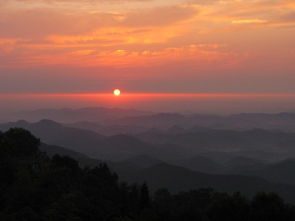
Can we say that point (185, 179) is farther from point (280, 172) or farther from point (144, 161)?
point (280, 172)

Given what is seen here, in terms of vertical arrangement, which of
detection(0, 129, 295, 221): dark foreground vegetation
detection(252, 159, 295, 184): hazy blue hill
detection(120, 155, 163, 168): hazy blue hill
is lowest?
detection(252, 159, 295, 184): hazy blue hill

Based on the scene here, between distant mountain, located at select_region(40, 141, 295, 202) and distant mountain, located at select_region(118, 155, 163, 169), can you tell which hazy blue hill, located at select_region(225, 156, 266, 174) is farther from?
distant mountain, located at select_region(118, 155, 163, 169)

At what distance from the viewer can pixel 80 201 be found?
87.1 ft

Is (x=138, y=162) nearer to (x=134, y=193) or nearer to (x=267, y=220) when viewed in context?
(x=134, y=193)

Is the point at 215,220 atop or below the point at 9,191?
below

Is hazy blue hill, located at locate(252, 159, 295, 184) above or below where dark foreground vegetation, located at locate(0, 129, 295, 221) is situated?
below

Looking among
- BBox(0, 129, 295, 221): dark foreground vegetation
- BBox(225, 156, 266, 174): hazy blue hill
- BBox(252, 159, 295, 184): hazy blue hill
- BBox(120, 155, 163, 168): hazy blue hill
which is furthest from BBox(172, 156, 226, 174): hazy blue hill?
BBox(0, 129, 295, 221): dark foreground vegetation

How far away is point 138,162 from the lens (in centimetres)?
15050

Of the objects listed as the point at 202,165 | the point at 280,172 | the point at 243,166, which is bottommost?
the point at 280,172

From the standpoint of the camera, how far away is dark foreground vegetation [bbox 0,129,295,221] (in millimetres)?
25666

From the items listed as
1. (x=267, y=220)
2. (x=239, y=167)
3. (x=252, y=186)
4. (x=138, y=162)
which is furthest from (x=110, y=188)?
(x=239, y=167)

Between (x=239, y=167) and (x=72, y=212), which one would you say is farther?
(x=239, y=167)

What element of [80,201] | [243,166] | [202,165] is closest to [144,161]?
[202,165]

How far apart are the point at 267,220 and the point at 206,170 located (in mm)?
125428
